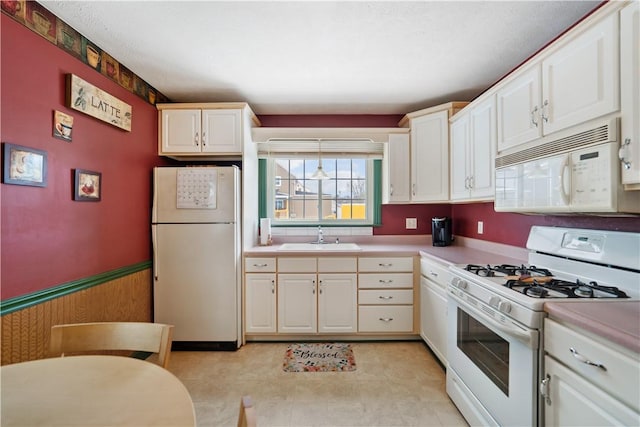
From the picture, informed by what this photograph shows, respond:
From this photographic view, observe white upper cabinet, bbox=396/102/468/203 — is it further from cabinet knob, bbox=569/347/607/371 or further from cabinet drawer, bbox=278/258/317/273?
cabinet knob, bbox=569/347/607/371

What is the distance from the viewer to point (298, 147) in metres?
3.21

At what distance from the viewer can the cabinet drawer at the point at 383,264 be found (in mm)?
2762

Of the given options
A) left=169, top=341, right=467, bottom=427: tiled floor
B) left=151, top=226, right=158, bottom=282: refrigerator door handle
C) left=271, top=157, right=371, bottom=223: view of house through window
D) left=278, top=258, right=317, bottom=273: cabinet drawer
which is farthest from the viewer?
left=271, top=157, right=371, bottom=223: view of house through window

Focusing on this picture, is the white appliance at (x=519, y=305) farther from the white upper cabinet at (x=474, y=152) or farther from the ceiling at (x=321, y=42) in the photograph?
the ceiling at (x=321, y=42)

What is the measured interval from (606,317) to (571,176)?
67cm

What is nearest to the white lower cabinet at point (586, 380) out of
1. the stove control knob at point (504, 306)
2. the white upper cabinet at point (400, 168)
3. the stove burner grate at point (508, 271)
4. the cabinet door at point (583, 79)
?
the stove control knob at point (504, 306)

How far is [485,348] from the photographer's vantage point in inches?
62.2

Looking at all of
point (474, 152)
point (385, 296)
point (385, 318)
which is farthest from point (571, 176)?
point (385, 318)

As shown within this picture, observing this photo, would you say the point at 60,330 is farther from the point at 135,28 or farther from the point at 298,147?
the point at 298,147

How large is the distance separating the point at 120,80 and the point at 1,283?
162 cm

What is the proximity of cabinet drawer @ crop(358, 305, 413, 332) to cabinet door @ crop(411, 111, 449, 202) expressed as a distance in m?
1.10

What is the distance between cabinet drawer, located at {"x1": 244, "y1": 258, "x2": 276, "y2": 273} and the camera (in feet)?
9.07

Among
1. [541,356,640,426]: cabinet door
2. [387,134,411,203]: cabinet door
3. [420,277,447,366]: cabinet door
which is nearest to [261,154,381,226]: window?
[387,134,411,203]: cabinet door

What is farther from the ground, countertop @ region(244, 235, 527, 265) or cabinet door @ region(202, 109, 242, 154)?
cabinet door @ region(202, 109, 242, 154)
